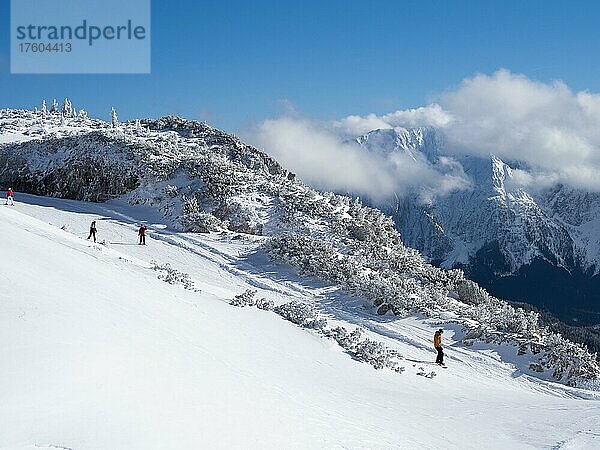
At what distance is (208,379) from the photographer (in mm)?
9492

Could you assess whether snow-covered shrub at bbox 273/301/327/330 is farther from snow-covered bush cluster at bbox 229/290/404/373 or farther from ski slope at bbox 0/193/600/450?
ski slope at bbox 0/193/600/450

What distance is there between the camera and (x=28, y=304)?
31.9 feet

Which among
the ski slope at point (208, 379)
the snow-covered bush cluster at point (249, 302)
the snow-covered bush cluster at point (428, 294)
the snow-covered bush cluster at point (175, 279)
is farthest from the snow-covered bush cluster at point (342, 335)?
the snow-covered bush cluster at point (428, 294)

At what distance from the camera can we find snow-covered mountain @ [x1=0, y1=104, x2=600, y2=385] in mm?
20516

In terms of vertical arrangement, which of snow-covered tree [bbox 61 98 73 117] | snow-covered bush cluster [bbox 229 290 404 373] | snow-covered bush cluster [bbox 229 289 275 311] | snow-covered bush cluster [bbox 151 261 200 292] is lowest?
snow-covered bush cluster [bbox 229 290 404 373]

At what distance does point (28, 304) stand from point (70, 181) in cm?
3279

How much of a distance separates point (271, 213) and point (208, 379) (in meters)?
24.3

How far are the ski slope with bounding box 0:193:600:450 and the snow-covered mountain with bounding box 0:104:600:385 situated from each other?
1.39 meters

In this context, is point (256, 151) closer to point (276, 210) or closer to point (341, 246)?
point (276, 210)

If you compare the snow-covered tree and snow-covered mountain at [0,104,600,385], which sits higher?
the snow-covered tree

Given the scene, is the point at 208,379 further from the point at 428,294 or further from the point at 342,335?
the point at 428,294

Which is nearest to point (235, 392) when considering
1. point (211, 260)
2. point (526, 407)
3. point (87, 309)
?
point (87, 309)

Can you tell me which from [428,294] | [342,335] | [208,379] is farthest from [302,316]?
[208,379]

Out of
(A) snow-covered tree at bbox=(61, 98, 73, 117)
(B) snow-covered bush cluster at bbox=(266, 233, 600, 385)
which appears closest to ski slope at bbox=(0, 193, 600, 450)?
(B) snow-covered bush cluster at bbox=(266, 233, 600, 385)
